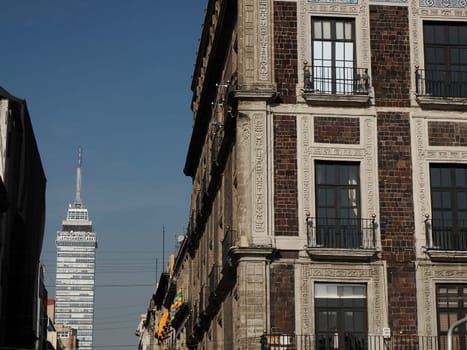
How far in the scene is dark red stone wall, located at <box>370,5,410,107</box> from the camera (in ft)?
120

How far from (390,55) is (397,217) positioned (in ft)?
20.2

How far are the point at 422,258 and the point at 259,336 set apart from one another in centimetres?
658

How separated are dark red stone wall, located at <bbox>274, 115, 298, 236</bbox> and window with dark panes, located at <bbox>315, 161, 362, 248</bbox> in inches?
35.8

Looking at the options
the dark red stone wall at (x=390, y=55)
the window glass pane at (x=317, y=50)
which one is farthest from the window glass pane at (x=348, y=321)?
the window glass pane at (x=317, y=50)

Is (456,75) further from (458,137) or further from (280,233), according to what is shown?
(280,233)

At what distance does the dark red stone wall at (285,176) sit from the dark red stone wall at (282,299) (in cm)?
135

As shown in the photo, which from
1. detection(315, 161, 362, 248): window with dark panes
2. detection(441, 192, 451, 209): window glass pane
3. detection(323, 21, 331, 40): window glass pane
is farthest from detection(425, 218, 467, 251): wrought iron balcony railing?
detection(323, 21, 331, 40): window glass pane

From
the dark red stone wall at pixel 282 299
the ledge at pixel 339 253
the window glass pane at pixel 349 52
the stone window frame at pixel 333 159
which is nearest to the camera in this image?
the dark red stone wall at pixel 282 299

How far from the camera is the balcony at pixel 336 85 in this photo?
36062mm

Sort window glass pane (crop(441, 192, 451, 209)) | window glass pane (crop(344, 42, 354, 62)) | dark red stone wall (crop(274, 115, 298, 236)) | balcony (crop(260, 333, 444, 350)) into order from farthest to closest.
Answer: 1. window glass pane (crop(344, 42, 354, 62))
2. window glass pane (crop(441, 192, 451, 209))
3. dark red stone wall (crop(274, 115, 298, 236))
4. balcony (crop(260, 333, 444, 350))

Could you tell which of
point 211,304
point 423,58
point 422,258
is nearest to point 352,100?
point 423,58

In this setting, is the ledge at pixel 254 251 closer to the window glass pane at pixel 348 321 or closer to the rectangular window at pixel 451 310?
the window glass pane at pixel 348 321

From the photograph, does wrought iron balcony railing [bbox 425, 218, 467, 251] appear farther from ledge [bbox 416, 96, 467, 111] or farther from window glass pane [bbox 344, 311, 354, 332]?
ledge [bbox 416, 96, 467, 111]

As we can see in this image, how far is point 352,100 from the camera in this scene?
36.1m
